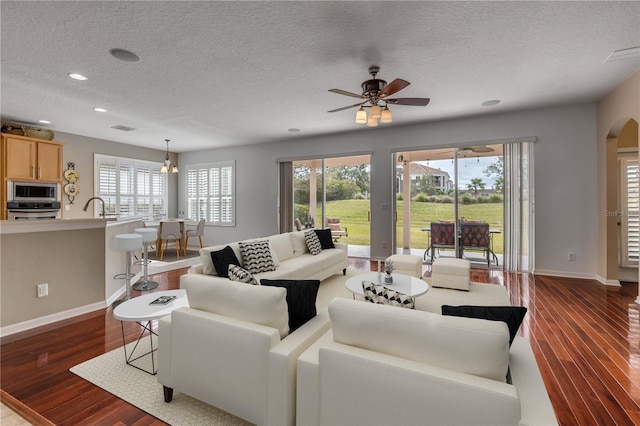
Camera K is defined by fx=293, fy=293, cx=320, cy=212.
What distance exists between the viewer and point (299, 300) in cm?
185

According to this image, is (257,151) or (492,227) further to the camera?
(257,151)

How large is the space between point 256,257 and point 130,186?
232 inches

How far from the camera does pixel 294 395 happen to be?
58.8 inches

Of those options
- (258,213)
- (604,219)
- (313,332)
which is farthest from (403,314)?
(258,213)

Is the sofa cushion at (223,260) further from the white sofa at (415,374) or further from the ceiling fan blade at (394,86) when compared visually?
the ceiling fan blade at (394,86)

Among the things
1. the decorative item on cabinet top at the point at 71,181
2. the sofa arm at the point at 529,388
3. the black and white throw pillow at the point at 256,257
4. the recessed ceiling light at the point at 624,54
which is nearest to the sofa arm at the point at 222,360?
the sofa arm at the point at 529,388

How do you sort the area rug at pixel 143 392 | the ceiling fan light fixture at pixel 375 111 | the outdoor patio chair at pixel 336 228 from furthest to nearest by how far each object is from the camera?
1. the outdoor patio chair at pixel 336 228
2. the ceiling fan light fixture at pixel 375 111
3. the area rug at pixel 143 392

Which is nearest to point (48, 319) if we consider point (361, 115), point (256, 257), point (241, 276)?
point (256, 257)

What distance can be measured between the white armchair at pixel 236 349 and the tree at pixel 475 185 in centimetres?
498

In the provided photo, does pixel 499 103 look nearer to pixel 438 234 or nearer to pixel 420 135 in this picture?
pixel 420 135

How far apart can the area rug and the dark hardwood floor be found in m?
0.05

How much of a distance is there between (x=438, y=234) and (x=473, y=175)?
52.6 inches

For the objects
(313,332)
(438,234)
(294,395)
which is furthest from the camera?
(438,234)

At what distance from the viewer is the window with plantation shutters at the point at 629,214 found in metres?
4.66
